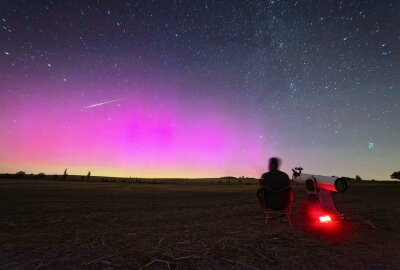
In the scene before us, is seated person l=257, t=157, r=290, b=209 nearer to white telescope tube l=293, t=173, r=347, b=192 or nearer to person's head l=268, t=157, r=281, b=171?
person's head l=268, t=157, r=281, b=171

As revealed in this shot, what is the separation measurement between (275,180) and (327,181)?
5.24 feet

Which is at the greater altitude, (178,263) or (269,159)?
(269,159)

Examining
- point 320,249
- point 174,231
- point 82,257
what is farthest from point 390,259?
point 82,257

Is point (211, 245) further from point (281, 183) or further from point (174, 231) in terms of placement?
point (281, 183)

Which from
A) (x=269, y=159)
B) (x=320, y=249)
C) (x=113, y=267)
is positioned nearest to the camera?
(x=113, y=267)

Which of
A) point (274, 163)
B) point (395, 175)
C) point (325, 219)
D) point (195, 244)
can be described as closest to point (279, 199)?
point (274, 163)

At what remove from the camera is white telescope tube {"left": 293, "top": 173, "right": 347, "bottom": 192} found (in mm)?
7555

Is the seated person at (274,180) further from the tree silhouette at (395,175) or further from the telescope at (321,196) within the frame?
the tree silhouette at (395,175)

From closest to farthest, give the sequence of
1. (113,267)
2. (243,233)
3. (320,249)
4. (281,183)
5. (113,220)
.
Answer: (113,267) → (320,249) → (243,233) → (281,183) → (113,220)

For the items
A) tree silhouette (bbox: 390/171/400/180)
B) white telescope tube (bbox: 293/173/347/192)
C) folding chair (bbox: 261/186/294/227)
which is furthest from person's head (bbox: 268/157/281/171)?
tree silhouette (bbox: 390/171/400/180)

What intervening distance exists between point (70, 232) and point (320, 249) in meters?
5.74

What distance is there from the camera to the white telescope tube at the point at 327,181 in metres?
7.55

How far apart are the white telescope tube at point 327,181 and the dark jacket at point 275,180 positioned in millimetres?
1206

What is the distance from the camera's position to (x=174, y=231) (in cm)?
721
